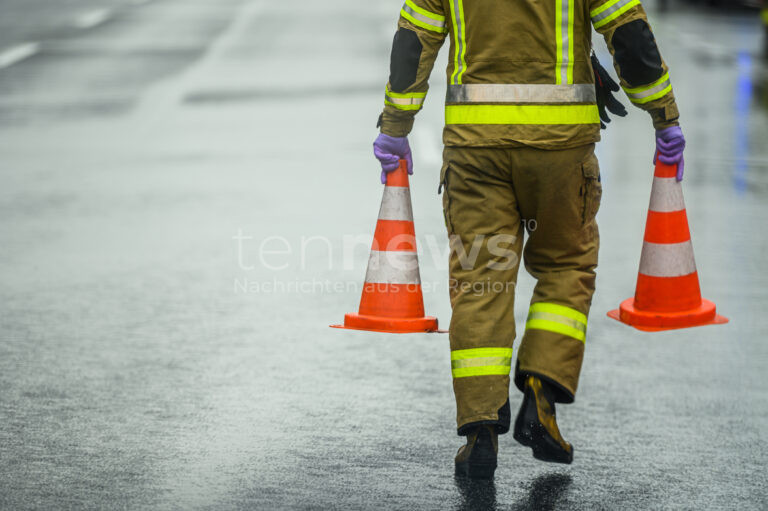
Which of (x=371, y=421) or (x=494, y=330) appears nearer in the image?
(x=494, y=330)

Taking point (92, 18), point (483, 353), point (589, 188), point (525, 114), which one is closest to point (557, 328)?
point (483, 353)

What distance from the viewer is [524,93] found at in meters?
4.31

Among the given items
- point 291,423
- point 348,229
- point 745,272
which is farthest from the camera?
point 348,229

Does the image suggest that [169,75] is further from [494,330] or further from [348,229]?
[494,330]

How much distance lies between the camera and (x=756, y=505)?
4098 mm

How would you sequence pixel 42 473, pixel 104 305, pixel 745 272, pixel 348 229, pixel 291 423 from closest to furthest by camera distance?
pixel 42 473 → pixel 291 423 → pixel 104 305 → pixel 745 272 → pixel 348 229

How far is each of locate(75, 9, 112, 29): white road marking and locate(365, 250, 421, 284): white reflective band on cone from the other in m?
20.0

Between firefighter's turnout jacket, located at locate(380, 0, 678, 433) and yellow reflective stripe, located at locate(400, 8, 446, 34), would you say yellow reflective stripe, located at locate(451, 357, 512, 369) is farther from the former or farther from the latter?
yellow reflective stripe, located at locate(400, 8, 446, 34)

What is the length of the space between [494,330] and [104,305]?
288 cm

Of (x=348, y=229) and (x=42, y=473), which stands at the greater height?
(x=42, y=473)

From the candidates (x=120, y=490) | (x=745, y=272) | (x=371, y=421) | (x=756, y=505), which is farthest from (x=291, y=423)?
(x=745, y=272)

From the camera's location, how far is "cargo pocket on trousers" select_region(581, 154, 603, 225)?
4395mm

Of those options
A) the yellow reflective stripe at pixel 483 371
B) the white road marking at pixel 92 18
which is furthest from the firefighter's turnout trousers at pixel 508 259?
the white road marking at pixel 92 18

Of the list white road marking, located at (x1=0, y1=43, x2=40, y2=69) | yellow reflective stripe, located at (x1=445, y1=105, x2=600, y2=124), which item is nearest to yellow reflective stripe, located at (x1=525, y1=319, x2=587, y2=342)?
yellow reflective stripe, located at (x1=445, y1=105, x2=600, y2=124)
